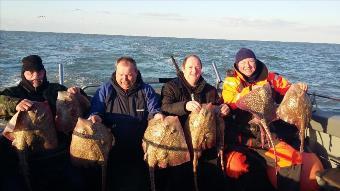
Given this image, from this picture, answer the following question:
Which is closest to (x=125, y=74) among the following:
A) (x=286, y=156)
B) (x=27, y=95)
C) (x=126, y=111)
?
(x=126, y=111)

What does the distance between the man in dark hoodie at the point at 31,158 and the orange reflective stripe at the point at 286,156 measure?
265 cm

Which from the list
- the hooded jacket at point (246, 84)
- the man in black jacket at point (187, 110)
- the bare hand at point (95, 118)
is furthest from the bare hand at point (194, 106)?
the bare hand at point (95, 118)

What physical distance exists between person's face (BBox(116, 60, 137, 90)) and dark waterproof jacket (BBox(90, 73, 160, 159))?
6cm

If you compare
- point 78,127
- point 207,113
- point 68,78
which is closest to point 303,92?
point 207,113

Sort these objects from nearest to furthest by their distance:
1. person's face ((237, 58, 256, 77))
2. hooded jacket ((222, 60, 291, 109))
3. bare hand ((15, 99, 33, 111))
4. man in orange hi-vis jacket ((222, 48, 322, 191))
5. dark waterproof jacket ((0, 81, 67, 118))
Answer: bare hand ((15, 99, 33, 111)) → dark waterproof jacket ((0, 81, 67, 118)) → man in orange hi-vis jacket ((222, 48, 322, 191)) → hooded jacket ((222, 60, 291, 109)) → person's face ((237, 58, 256, 77))

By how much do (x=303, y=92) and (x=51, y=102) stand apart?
3.21 m

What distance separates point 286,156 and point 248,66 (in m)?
1.39

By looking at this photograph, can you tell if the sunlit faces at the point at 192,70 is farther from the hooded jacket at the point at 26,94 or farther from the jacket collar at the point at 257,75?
the hooded jacket at the point at 26,94

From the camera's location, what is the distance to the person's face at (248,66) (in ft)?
17.6

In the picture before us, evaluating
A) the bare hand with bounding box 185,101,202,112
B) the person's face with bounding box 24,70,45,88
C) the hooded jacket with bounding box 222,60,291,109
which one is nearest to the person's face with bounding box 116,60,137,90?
the bare hand with bounding box 185,101,202,112

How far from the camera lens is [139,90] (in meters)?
4.98

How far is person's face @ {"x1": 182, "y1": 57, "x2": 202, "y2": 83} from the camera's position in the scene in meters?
4.88

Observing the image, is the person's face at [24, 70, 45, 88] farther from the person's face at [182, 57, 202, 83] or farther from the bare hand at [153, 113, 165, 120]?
the person's face at [182, 57, 202, 83]

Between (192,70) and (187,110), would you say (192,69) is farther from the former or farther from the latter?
(187,110)
